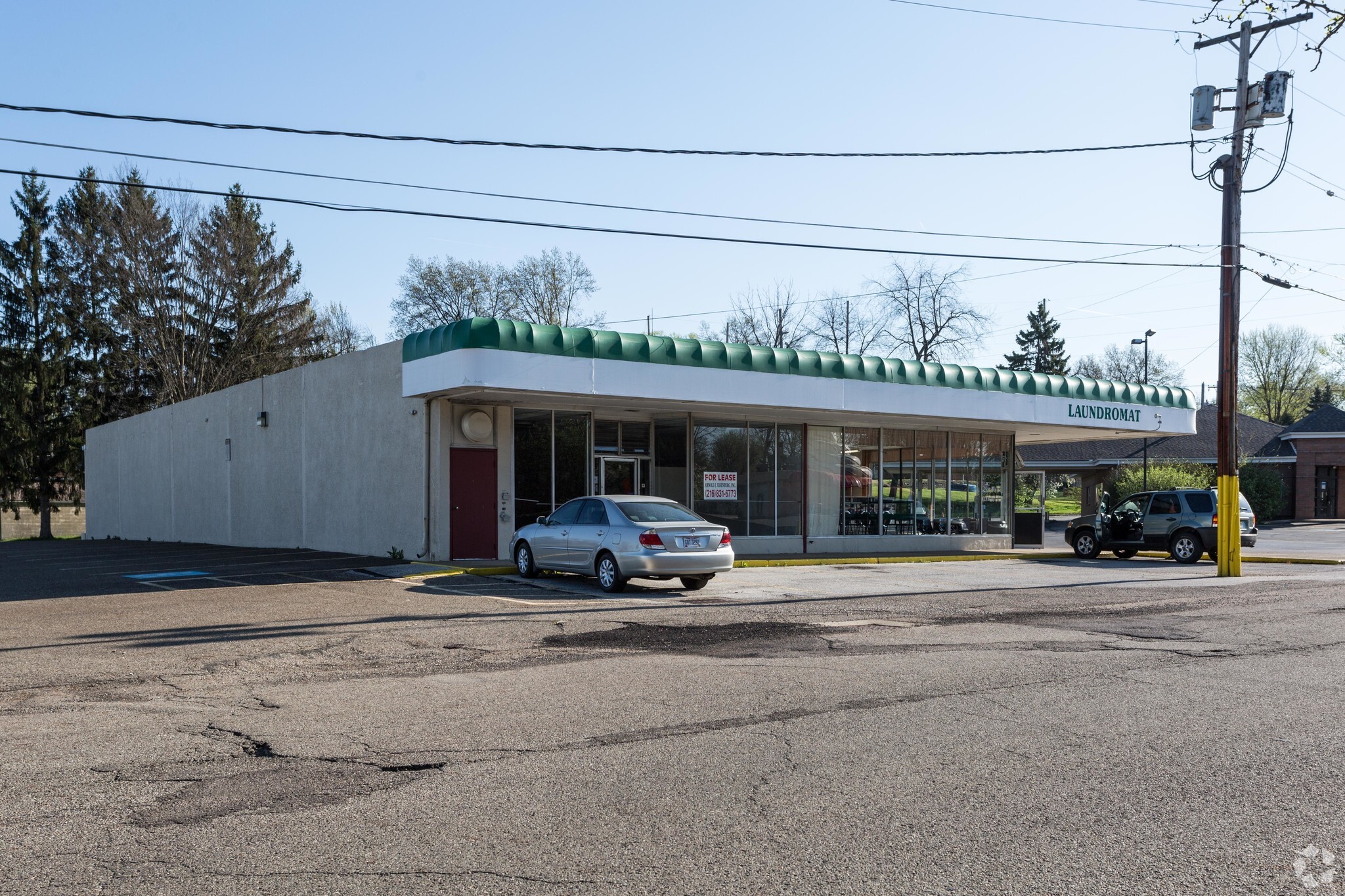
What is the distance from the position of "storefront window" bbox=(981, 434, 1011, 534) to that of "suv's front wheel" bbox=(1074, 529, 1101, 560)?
147 inches

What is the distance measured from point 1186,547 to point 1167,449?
117 ft

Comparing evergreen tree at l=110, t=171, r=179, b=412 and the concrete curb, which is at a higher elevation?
evergreen tree at l=110, t=171, r=179, b=412

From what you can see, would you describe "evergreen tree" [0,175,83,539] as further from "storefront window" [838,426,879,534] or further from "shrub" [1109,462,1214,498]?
"shrub" [1109,462,1214,498]

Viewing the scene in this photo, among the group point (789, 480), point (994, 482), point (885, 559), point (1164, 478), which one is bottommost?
point (885, 559)

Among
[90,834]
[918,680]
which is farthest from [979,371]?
[90,834]

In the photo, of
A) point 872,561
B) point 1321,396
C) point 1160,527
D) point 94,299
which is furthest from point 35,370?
point 1321,396

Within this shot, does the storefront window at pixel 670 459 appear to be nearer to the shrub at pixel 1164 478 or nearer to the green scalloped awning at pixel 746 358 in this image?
the green scalloped awning at pixel 746 358

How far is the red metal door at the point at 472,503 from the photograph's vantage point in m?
21.7

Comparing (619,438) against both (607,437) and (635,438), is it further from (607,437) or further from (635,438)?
(635,438)

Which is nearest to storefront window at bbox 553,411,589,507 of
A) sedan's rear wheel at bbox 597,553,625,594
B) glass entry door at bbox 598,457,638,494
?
glass entry door at bbox 598,457,638,494

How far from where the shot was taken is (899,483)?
2934 centimetres

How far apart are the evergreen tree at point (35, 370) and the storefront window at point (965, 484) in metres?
41.7

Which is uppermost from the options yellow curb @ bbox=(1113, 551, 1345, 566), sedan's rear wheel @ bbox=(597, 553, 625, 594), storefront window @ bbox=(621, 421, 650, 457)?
storefront window @ bbox=(621, 421, 650, 457)

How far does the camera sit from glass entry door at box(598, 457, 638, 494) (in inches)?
963
